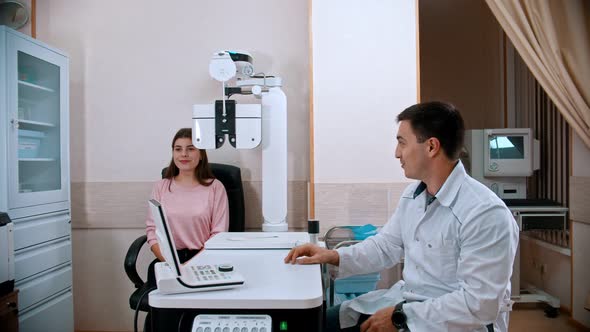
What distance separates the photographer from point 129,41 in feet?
9.20

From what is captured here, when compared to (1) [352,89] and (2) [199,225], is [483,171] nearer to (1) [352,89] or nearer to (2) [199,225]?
(1) [352,89]

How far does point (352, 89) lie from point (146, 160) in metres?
1.45

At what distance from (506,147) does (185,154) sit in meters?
2.50

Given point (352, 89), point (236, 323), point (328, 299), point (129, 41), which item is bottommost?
point (328, 299)

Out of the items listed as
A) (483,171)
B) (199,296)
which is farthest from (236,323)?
(483,171)

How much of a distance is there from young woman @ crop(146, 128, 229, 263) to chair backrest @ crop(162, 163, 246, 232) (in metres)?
0.09

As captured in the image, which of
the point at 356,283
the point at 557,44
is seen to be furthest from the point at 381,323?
the point at 557,44

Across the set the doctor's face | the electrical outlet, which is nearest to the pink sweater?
the doctor's face

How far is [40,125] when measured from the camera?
8.13 feet

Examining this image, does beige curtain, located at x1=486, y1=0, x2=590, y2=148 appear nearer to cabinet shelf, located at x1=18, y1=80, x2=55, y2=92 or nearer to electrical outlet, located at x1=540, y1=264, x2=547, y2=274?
electrical outlet, located at x1=540, y1=264, x2=547, y2=274

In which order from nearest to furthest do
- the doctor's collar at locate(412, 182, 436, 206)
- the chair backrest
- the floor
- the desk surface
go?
the desk surface < the doctor's collar at locate(412, 182, 436, 206) < the chair backrest < the floor

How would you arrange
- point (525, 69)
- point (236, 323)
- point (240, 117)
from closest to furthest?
point (236, 323), point (240, 117), point (525, 69)

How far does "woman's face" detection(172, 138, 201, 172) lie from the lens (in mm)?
2279

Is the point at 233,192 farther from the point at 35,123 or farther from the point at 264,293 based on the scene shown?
the point at 264,293
